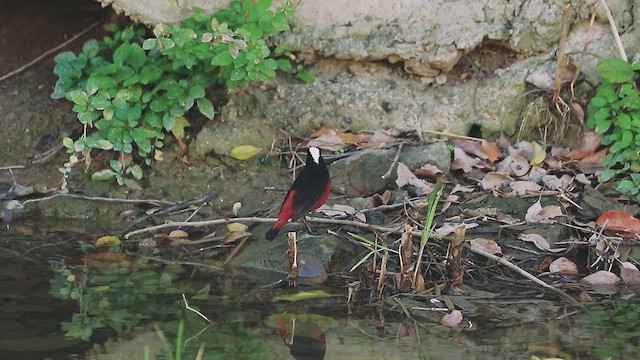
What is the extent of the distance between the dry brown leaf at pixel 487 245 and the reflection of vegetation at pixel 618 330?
0.73 metres

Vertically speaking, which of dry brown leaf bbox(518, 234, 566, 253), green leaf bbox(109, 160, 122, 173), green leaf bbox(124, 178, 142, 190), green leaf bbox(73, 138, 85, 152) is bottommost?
dry brown leaf bbox(518, 234, 566, 253)

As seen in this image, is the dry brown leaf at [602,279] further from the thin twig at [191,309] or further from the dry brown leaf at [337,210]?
the thin twig at [191,309]

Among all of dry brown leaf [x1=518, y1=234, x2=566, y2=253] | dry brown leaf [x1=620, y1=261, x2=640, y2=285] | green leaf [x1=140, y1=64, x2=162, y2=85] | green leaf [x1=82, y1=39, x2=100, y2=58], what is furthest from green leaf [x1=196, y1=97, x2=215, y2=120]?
dry brown leaf [x1=620, y1=261, x2=640, y2=285]

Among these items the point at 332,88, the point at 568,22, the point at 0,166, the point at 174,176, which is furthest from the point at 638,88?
the point at 0,166

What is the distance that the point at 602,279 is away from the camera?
5086 mm

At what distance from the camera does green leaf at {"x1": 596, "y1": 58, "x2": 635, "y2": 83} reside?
5877 millimetres

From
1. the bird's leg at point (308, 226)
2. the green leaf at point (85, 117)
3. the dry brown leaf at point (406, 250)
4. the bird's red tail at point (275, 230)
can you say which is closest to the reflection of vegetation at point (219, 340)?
the bird's red tail at point (275, 230)

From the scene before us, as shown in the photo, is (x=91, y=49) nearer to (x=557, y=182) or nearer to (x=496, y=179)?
(x=496, y=179)

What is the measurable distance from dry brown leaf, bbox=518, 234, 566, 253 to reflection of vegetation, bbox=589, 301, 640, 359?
589mm

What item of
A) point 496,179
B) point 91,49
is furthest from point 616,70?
point 91,49

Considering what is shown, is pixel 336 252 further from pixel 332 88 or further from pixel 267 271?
pixel 332 88

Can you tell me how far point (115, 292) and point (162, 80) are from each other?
5.98 ft

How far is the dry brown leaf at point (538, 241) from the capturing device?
5291 millimetres

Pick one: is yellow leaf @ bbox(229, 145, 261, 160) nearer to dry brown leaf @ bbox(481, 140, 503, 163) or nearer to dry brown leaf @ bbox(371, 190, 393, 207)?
dry brown leaf @ bbox(371, 190, 393, 207)
